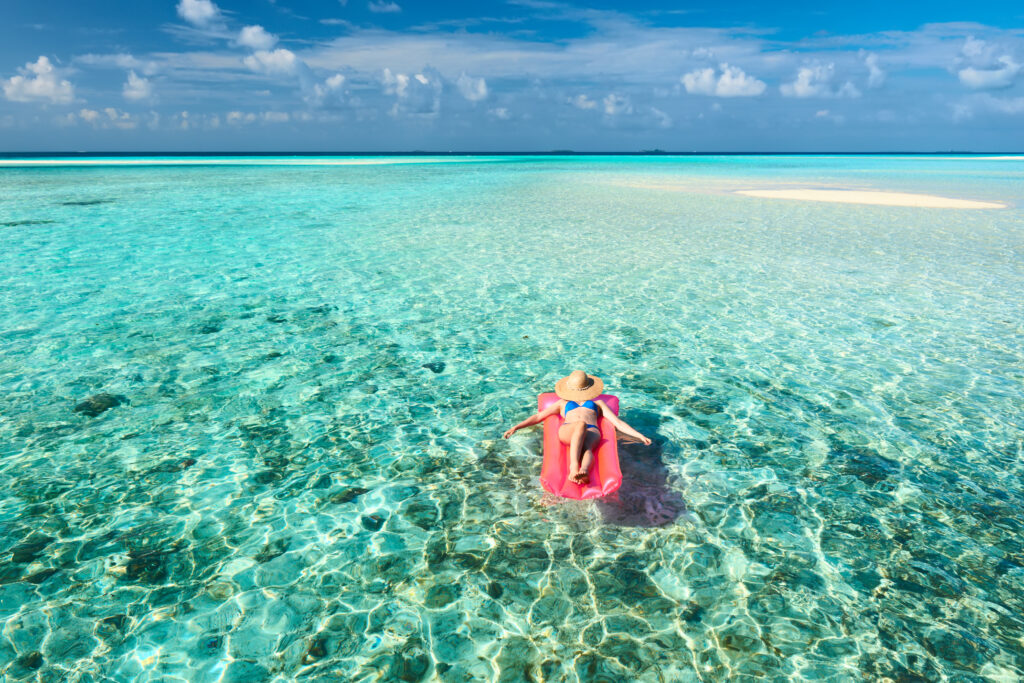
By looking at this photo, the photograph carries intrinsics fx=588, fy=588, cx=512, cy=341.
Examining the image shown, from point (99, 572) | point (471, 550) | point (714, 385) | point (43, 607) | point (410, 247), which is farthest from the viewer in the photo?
point (410, 247)

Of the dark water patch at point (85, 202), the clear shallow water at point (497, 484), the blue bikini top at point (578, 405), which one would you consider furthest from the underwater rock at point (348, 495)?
the dark water patch at point (85, 202)

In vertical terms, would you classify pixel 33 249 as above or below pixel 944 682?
above

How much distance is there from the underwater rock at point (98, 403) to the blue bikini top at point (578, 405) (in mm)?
4970

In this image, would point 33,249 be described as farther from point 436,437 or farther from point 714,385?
point 714,385

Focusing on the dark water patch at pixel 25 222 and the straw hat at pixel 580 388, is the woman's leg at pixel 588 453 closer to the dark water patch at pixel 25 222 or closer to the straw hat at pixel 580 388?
the straw hat at pixel 580 388

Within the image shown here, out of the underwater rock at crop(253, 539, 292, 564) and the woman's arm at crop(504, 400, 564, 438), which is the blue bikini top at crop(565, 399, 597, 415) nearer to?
the woman's arm at crop(504, 400, 564, 438)

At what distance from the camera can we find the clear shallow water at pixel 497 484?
3.55 metres

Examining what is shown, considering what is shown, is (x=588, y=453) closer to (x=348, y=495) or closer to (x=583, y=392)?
(x=583, y=392)

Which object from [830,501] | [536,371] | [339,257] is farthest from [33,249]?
[830,501]

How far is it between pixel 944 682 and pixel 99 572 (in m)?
5.31

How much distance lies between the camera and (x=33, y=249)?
15.2 metres

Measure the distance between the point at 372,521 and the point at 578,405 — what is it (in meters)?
1.95

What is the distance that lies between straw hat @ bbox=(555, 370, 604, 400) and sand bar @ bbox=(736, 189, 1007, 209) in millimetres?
26925

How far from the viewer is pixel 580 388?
515 cm
